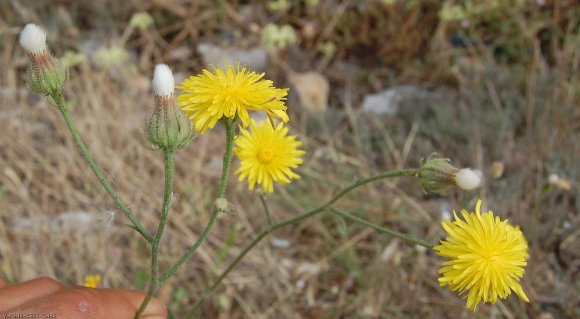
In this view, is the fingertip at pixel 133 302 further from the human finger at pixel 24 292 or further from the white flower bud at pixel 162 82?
the white flower bud at pixel 162 82

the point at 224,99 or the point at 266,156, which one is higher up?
the point at 266,156

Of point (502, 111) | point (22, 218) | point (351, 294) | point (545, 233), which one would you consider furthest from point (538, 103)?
point (22, 218)

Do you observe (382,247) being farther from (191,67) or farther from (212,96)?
(191,67)

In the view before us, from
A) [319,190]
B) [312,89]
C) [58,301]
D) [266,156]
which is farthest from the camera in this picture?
[312,89]

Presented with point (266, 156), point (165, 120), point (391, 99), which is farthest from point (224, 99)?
point (391, 99)

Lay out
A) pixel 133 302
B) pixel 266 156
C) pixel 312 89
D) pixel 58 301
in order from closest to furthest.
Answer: pixel 58 301 → pixel 133 302 → pixel 266 156 → pixel 312 89

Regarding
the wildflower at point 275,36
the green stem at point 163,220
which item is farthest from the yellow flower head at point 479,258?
the wildflower at point 275,36

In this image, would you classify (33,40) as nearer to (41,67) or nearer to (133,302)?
(41,67)
